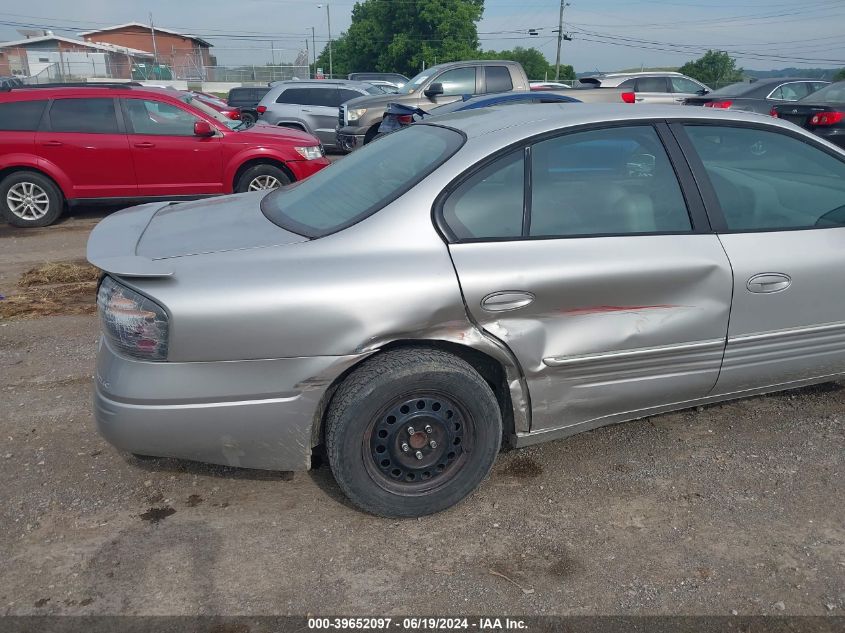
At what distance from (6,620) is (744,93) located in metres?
14.2

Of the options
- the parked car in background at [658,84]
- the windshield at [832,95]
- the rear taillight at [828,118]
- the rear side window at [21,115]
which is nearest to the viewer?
the rear side window at [21,115]

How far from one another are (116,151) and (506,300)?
7.00 meters

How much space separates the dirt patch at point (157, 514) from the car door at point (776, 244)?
2476 millimetres

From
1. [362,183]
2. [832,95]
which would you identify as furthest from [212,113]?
[832,95]

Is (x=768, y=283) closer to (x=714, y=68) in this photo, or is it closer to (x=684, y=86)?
(x=684, y=86)

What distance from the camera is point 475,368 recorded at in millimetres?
2908

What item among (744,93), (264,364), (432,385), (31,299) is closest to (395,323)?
(432,385)

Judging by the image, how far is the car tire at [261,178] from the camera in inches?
340

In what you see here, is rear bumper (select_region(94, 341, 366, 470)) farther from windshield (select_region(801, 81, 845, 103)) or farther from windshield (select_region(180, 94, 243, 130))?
windshield (select_region(801, 81, 845, 103))

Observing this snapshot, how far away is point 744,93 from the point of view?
520 inches

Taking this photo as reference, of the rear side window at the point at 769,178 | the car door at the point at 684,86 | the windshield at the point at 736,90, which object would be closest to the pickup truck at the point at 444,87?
the windshield at the point at 736,90

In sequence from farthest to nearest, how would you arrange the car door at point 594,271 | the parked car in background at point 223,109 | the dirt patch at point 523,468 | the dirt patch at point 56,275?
the parked car in background at point 223,109, the dirt patch at point 56,275, the dirt patch at point 523,468, the car door at point 594,271

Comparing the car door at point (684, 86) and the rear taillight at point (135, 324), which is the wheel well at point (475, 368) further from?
the car door at point (684, 86)

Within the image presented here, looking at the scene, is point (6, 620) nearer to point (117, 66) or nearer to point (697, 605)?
point (697, 605)
